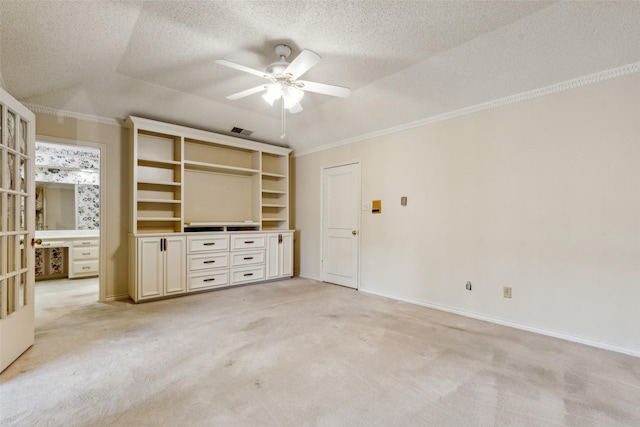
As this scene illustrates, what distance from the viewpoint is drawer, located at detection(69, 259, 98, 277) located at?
17.4ft

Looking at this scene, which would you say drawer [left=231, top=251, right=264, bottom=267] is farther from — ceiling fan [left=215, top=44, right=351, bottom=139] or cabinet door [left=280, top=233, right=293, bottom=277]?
ceiling fan [left=215, top=44, right=351, bottom=139]

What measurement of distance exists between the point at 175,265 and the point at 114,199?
124 cm

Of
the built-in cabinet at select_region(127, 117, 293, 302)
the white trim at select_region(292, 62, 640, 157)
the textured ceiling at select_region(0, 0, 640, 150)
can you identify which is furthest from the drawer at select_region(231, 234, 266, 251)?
the white trim at select_region(292, 62, 640, 157)

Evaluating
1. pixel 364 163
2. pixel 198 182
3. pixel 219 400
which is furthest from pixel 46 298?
pixel 364 163

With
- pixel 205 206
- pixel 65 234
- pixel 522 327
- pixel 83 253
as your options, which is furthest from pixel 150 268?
pixel 522 327

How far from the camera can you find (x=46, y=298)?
4.10 m

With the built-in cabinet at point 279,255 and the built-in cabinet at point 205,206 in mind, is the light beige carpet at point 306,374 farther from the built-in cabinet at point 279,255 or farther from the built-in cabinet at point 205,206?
the built-in cabinet at point 279,255

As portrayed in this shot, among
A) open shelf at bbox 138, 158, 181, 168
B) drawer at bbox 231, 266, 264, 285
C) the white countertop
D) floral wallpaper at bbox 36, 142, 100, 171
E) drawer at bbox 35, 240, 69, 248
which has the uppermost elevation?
floral wallpaper at bbox 36, 142, 100, 171

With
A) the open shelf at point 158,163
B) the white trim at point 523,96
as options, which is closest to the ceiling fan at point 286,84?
the white trim at point 523,96

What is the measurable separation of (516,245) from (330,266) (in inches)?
112

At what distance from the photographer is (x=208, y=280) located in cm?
439

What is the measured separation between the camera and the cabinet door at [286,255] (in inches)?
207

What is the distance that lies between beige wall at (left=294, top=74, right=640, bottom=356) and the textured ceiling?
33 centimetres

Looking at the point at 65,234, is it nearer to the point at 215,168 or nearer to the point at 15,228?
the point at 215,168
